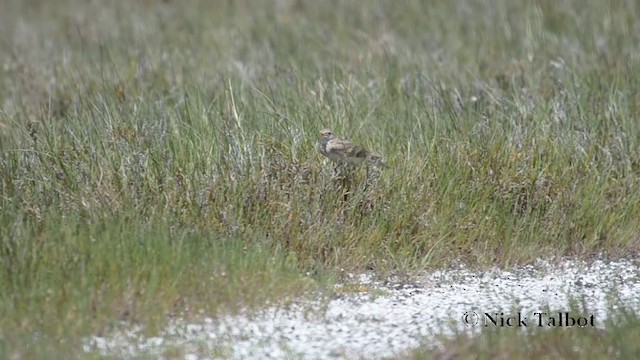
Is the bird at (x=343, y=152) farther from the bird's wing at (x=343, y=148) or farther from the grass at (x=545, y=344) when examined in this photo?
the grass at (x=545, y=344)

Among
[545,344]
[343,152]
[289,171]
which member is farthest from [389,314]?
[289,171]

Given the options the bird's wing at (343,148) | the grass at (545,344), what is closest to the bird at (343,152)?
the bird's wing at (343,148)

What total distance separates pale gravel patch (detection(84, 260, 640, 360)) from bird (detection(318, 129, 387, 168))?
756mm

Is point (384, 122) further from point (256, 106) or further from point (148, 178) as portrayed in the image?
point (148, 178)

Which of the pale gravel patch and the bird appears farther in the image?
the bird

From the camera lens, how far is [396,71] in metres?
9.38

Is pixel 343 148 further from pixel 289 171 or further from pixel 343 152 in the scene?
pixel 289 171

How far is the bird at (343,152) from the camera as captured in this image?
22.6 feet

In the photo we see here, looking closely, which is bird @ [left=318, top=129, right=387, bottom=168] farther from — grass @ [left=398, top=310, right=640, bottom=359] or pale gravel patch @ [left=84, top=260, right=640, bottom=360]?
grass @ [left=398, top=310, right=640, bottom=359]

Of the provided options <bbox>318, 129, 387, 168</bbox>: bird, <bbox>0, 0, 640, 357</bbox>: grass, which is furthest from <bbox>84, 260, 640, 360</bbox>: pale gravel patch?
<bbox>318, 129, 387, 168</bbox>: bird

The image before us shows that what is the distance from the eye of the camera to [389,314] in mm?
6008

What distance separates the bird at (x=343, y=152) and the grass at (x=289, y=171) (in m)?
0.12

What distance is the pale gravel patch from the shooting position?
5.45m

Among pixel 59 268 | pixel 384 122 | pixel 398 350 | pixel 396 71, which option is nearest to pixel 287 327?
pixel 398 350
